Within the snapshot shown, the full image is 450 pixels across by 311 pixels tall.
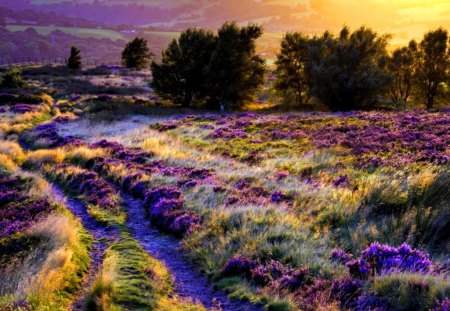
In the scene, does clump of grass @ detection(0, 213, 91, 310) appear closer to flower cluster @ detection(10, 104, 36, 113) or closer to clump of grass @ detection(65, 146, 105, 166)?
clump of grass @ detection(65, 146, 105, 166)

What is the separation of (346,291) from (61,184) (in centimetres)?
1273

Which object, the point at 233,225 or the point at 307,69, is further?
the point at 307,69

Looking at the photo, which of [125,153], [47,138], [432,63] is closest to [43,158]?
[125,153]

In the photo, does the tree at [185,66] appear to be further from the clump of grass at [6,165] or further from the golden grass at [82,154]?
the clump of grass at [6,165]

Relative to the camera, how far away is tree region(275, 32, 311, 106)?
162ft

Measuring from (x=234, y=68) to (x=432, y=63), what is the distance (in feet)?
79.5

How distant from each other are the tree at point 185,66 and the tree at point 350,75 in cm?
1303

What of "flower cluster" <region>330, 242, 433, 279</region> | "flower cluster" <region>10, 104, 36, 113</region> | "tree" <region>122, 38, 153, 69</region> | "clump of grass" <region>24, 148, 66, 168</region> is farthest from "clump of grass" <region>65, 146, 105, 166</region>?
"tree" <region>122, 38, 153, 69</region>

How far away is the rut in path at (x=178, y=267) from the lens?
6.93 m

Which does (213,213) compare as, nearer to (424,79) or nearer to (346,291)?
(346,291)

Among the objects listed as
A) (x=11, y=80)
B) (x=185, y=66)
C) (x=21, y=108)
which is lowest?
(x=21, y=108)

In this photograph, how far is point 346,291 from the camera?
6484mm

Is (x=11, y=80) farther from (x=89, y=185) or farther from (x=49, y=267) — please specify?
(x=49, y=267)

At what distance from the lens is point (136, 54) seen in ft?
290
